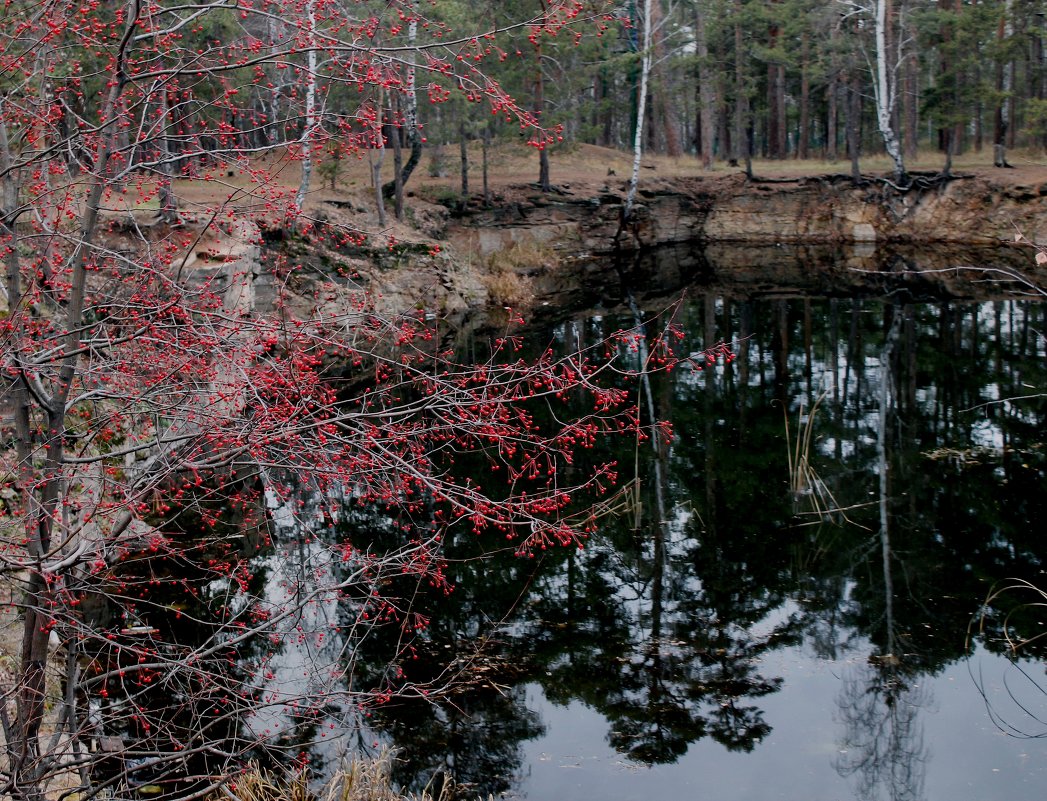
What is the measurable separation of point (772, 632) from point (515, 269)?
81.5 feet

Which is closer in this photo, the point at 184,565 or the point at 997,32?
the point at 184,565

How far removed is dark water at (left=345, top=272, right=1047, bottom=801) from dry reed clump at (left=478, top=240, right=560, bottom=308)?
1403cm

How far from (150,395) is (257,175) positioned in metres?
1.10

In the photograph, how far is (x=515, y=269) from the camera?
33.7m

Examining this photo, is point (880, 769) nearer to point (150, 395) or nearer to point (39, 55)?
point (150, 395)

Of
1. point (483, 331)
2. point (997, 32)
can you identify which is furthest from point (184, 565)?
point (997, 32)

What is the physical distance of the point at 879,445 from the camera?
15094 millimetres

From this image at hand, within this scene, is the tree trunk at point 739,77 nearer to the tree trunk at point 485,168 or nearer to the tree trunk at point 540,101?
the tree trunk at point 540,101

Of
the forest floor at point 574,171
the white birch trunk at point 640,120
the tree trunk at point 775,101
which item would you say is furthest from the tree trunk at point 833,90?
the white birch trunk at point 640,120

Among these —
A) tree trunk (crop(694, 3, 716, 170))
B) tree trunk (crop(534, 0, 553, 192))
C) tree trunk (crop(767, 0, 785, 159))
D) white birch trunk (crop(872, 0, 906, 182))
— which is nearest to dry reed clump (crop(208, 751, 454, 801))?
tree trunk (crop(534, 0, 553, 192))

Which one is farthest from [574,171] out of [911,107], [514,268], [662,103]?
[911,107]

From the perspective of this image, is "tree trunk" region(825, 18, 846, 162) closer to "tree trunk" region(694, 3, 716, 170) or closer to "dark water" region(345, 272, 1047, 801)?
"tree trunk" region(694, 3, 716, 170)

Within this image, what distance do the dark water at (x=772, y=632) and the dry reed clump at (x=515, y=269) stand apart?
14034 mm

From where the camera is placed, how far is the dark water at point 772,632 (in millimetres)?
7957
